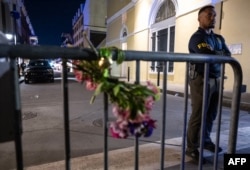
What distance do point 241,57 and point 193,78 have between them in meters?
7.33

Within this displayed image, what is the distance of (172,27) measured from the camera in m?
15.1

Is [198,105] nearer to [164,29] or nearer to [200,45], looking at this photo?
[200,45]

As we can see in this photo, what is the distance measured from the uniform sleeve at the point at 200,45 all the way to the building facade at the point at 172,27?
2.23 metres

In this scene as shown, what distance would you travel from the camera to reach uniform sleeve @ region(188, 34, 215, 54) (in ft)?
10.3

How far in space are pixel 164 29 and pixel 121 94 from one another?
49.6ft

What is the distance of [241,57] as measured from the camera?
962cm

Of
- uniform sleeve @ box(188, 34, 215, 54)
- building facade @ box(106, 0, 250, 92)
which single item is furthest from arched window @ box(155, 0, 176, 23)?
uniform sleeve @ box(188, 34, 215, 54)

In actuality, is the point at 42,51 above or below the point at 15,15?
below

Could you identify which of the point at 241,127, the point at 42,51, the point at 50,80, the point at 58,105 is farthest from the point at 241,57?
the point at 50,80

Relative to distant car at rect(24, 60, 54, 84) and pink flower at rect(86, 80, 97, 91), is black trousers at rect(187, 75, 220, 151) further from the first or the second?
distant car at rect(24, 60, 54, 84)

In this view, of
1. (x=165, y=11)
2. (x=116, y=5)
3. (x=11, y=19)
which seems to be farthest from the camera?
(x=116, y=5)

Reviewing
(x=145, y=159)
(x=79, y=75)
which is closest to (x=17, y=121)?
(x=79, y=75)

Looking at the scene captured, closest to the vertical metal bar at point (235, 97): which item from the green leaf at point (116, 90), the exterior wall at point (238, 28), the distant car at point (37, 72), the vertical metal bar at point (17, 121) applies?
the green leaf at point (116, 90)

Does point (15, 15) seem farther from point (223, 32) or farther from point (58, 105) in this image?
point (223, 32)
